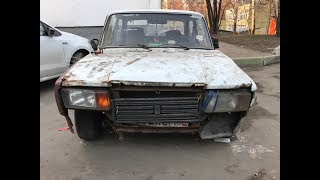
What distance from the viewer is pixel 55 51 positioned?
6.82m

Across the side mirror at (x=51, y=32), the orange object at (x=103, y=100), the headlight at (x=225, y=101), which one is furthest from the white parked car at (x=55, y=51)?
the headlight at (x=225, y=101)

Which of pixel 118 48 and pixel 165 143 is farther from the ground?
pixel 118 48

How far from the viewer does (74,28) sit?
952 cm

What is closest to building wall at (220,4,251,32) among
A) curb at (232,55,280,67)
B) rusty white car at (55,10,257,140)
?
curb at (232,55,280,67)

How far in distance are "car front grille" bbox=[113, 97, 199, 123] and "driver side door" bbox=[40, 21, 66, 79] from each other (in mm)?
3623

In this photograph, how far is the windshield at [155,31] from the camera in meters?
4.66

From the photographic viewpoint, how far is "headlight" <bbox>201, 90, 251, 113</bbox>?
132 inches

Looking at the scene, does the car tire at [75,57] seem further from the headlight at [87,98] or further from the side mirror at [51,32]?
the headlight at [87,98]

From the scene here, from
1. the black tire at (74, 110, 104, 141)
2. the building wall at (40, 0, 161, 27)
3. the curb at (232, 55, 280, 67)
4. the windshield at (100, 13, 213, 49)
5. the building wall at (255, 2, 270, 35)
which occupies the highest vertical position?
the building wall at (255, 2, 270, 35)

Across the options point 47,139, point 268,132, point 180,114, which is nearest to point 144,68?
point 180,114

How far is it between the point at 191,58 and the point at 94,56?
1.18 m

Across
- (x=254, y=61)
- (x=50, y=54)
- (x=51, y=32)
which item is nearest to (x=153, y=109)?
(x=50, y=54)

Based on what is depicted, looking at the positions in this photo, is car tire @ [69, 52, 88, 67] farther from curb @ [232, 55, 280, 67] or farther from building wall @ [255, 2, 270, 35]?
building wall @ [255, 2, 270, 35]

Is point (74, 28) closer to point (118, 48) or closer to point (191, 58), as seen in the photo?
point (118, 48)
